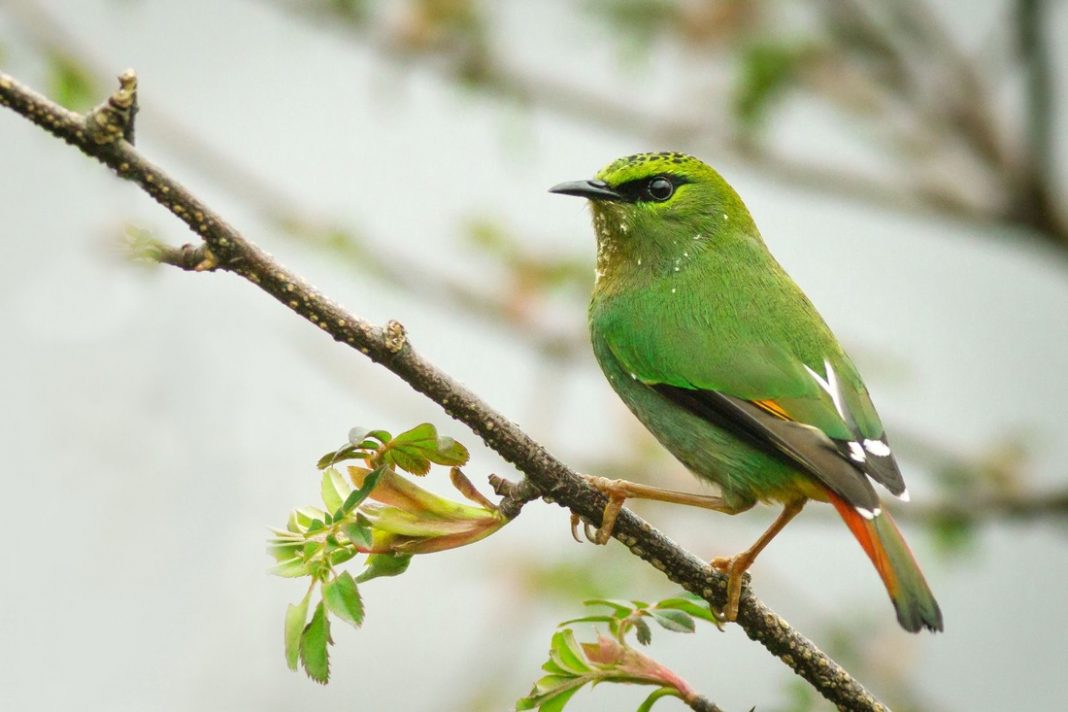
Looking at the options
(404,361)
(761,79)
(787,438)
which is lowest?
(404,361)

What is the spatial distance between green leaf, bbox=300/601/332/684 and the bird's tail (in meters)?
1.18

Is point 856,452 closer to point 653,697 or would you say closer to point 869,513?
point 869,513

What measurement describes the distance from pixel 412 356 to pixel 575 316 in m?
3.99

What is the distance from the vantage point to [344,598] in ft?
6.89

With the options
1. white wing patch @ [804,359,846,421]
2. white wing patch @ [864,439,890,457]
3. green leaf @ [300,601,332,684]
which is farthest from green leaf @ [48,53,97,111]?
white wing patch @ [864,439,890,457]

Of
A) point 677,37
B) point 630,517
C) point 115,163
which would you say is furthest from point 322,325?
point 677,37

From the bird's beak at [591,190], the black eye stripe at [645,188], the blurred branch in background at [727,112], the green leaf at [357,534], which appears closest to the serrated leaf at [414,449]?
the green leaf at [357,534]

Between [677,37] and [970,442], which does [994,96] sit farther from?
[970,442]

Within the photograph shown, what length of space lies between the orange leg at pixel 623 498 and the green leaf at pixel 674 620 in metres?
0.21

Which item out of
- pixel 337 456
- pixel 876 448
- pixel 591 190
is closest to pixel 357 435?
pixel 337 456

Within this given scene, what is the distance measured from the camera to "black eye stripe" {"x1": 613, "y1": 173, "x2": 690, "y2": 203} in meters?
3.85

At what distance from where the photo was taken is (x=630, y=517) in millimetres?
2502

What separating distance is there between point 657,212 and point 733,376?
0.78 meters

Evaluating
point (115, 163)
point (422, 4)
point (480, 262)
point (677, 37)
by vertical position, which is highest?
point (677, 37)
